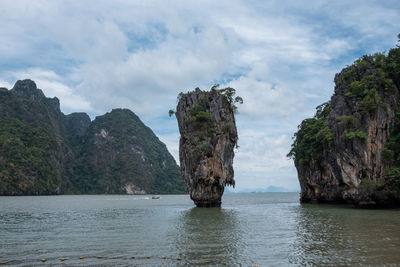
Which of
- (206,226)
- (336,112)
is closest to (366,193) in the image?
(336,112)

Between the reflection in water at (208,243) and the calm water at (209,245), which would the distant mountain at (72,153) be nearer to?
the calm water at (209,245)

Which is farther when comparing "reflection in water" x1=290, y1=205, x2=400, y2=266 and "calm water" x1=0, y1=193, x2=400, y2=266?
"calm water" x1=0, y1=193, x2=400, y2=266

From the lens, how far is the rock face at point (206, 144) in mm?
37969

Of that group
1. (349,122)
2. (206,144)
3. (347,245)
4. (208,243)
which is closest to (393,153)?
(349,122)

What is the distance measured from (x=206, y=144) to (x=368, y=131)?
17513 mm

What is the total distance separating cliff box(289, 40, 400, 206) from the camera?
3172cm

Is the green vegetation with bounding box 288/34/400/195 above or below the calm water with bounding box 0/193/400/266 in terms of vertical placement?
above

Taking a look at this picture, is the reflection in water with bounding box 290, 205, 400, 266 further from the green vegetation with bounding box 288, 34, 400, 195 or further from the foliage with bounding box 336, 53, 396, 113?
the foliage with bounding box 336, 53, 396, 113

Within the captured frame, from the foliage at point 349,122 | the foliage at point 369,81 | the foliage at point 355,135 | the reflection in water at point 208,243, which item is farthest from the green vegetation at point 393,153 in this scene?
the reflection in water at point 208,243

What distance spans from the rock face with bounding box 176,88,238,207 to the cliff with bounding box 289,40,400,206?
39.9 feet

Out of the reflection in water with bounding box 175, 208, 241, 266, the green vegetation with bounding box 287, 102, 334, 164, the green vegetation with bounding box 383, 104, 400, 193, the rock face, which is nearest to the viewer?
the reflection in water with bounding box 175, 208, 241, 266

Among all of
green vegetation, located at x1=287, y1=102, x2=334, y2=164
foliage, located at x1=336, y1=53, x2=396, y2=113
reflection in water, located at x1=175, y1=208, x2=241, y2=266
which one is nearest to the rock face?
green vegetation, located at x1=287, y1=102, x2=334, y2=164

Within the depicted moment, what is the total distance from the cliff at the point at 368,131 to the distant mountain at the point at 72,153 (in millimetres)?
94576

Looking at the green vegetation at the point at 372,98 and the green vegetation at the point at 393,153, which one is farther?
the green vegetation at the point at 372,98
